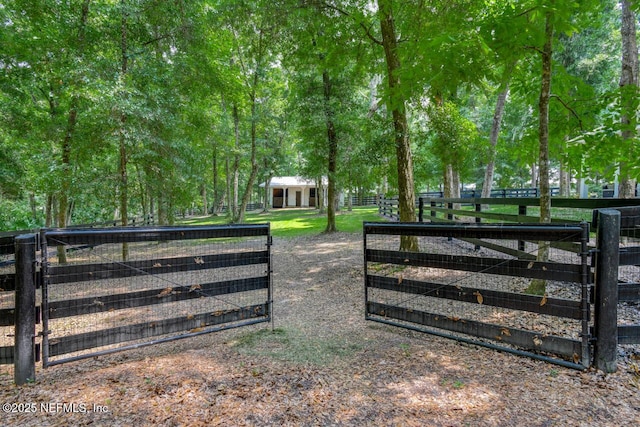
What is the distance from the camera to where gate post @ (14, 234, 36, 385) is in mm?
2689

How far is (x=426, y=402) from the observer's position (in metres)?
2.42

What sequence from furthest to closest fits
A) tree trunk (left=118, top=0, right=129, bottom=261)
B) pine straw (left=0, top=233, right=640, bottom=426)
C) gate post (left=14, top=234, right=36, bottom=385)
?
tree trunk (left=118, top=0, right=129, bottom=261), gate post (left=14, top=234, right=36, bottom=385), pine straw (left=0, top=233, right=640, bottom=426)

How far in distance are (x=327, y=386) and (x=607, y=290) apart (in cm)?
242

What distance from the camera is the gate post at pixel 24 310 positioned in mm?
2689

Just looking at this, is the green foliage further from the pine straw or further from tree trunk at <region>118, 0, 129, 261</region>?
tree trunk at <region>118, 0, 129, 261</region>

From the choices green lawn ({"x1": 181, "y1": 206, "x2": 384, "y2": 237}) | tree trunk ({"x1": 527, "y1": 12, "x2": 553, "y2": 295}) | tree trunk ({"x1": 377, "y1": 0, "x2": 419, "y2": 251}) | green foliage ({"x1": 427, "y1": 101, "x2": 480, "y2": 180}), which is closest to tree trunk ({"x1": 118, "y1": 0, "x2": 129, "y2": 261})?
green lawn ({"x1": 181, "y1": 206, "x2": 384, "y2": 237})

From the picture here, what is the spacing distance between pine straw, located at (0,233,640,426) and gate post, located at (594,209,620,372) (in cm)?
16

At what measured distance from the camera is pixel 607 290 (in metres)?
2.72

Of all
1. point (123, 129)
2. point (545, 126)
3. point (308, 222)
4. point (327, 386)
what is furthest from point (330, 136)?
point (327, 386)

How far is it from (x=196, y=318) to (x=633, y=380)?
389cm

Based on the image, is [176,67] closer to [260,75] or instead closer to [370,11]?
[370,11]

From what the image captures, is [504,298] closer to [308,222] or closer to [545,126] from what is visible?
[545,126]

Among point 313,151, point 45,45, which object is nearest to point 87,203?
point 45,45

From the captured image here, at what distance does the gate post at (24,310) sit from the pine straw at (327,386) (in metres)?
0.15
